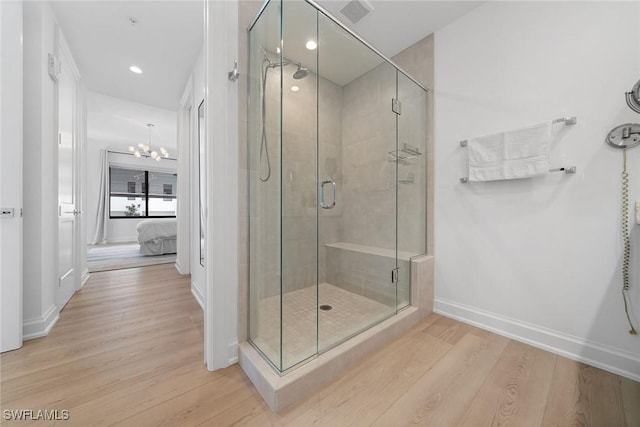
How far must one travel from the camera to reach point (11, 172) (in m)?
1.55

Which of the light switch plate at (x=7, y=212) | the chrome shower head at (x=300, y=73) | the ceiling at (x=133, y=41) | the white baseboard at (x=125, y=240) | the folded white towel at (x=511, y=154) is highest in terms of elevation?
the ceiling at (x=133, y=41)

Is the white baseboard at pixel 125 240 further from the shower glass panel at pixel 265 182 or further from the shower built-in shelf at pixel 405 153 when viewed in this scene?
the shower built-in shelf at pixel 405 153

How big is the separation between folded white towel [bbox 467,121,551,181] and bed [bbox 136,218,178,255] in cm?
526

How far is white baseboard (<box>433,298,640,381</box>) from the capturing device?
4.48 ft

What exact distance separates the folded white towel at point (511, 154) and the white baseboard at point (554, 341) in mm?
1104

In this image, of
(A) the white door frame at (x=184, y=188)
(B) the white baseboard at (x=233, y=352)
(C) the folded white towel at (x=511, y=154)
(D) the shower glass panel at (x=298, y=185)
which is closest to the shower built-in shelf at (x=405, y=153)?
(C) the folded white towel at (x=511, y=154)

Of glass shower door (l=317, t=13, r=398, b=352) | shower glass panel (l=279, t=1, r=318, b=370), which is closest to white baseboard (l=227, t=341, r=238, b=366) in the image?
shower glass panel (l=279, t=1, r=318, b=370)

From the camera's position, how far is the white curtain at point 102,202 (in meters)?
6.08

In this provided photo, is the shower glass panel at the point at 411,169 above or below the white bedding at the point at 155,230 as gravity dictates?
above

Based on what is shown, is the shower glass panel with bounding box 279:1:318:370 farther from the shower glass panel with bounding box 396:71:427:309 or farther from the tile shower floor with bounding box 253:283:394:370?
the shower glass panel with bounding box 396:71:427:309

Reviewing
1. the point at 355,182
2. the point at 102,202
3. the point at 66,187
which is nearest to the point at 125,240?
the point at 102,202

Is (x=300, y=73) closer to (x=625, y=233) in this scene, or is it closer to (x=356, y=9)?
(x=356, y=9)

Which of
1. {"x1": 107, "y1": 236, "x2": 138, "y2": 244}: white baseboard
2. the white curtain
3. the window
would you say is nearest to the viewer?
the white curtain

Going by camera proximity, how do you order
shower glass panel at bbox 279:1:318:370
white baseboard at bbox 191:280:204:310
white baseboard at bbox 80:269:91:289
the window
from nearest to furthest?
shower glass panel at bbox 279:1:318:370 → white baseboard at bbox 191:280:204:310 → white baseboard at bbox 80:269:91:289 → the window
